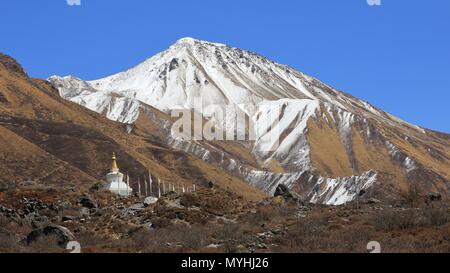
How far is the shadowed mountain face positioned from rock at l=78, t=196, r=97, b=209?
43.5m

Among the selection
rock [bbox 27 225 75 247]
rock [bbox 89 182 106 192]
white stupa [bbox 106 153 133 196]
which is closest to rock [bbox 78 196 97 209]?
white stupa [bbox 106 153 133 196]

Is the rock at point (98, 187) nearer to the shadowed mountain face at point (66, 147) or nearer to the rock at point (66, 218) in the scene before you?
the rock at point (66, 218)

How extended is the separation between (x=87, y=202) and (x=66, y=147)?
80.7 meters

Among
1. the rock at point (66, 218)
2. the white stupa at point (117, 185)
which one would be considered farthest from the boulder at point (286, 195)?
the rock at point (66, 218)

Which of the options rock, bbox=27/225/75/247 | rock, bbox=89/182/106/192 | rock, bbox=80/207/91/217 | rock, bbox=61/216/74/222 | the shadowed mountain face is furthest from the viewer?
the shadowed mountain face

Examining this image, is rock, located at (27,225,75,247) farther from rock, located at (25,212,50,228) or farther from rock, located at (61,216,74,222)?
rock, located at (61,216,74,222)

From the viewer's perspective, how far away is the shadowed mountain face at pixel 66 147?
369ft

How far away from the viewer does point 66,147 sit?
13600 centimetres

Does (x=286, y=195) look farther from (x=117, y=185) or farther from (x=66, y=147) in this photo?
(x=66, y=147)

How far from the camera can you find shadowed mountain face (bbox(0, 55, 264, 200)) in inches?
4429

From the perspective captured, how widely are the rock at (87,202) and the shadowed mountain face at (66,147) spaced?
43521mm

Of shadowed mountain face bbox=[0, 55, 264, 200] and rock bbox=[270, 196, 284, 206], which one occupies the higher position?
shadowed mountain face bbox=[0, 55, 264, 200]
